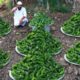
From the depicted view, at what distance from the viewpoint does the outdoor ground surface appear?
7.57 m

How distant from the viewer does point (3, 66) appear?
25.6ft

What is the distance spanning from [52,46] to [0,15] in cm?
290

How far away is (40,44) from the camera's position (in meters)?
8.12

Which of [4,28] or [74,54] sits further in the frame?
[4,28]

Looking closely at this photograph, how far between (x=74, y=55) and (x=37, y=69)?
104cm

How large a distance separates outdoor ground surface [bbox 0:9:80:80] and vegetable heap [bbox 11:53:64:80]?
258mm

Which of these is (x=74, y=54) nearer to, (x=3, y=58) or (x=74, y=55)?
(x=74, y=55)

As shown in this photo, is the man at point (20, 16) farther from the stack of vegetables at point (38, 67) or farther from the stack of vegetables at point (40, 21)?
the stack of vegetables at point (38, 67)

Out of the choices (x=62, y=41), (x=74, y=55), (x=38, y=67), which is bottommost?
(x=62, y=41)

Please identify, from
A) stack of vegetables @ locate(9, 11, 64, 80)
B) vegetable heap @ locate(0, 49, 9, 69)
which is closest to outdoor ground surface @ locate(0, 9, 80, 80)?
vegetable heap @ locate(0, 49, 9, 69)

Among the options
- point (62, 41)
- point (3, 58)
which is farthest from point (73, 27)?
point (3, 58)

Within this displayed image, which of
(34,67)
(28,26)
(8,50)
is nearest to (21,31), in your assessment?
(28,26)

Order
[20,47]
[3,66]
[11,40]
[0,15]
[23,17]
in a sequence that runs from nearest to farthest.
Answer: [3,66]
[20,47]
[11,40]
[23,17]
[0,15]

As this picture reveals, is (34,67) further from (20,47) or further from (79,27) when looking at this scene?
(79,27)
